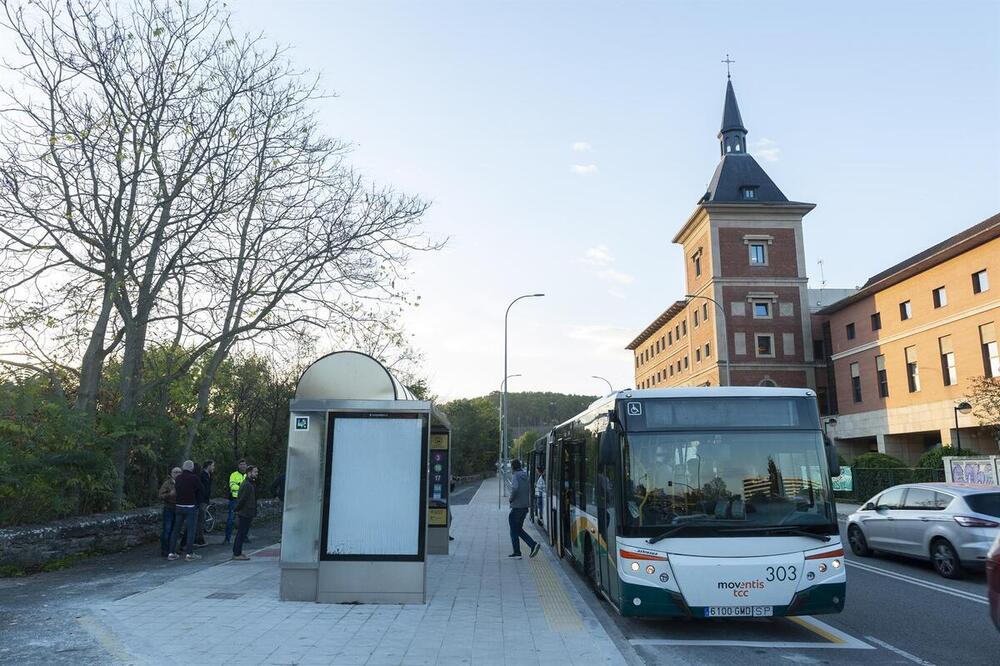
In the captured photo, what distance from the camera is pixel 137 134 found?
591 inches

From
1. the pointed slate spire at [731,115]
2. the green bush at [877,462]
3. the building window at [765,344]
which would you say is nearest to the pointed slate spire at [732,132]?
the pointed slate spire at [731,115]

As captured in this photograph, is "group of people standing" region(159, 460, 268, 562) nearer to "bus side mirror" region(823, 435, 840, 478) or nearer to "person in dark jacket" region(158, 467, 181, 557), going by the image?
"person in dark jacket" region(158, 467, 181, 557)

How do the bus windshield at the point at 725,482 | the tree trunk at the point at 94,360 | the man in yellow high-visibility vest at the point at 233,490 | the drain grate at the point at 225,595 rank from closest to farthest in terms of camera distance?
the bus windshield at the point at 725,482 → the drain grate at the point at 225,595 → the tree trunk at the point at 94,360 → the man in yellow high-visibility vest at the point at 233,490

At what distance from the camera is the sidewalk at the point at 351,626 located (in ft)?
20.8

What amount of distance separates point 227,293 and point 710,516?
1345 cm

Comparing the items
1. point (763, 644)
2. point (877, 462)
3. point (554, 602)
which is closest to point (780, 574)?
point (763, 644)

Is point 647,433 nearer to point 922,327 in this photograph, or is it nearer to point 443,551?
point 443,551

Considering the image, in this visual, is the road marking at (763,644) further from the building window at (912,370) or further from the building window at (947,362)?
the building window at (912,370)

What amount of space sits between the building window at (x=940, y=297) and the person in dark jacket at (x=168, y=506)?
120 feet

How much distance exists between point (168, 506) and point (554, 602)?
7.52 meters

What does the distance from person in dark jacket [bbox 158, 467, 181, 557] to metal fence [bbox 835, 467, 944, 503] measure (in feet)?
75.6

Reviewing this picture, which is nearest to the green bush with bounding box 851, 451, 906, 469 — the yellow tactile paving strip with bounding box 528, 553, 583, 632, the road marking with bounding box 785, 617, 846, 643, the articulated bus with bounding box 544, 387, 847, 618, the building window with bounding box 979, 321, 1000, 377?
the building window with bounding box 979, 321, 1000, 377

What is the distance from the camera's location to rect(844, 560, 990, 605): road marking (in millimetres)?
9934

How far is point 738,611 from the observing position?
7.09 metres
